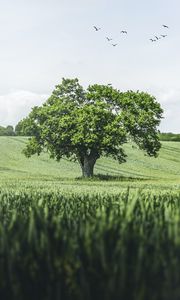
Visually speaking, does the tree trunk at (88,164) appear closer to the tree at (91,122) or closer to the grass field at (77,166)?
the tree at (91,122)

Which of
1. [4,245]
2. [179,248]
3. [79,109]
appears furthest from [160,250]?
[79,109]

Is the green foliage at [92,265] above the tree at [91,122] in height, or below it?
below

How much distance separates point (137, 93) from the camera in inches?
2724

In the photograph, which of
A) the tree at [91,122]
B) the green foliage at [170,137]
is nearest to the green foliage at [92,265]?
the tree at [91,122]

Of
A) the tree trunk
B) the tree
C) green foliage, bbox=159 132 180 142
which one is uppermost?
green foliage, bbox=159 132 180 142

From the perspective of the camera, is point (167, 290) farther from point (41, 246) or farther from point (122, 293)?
point (41, 246)

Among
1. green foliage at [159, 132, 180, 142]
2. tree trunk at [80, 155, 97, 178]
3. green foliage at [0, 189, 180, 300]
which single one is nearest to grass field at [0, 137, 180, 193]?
tree trunk at [80, 155, 97, 178]

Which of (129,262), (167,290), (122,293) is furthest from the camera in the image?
(129,262)

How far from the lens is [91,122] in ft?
209

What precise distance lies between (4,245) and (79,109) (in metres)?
63.3

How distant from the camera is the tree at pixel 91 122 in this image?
210ft

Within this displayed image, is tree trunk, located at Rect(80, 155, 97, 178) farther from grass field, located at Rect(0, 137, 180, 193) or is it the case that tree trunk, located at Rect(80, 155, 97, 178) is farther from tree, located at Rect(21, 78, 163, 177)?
grass field, located at Rect(0, 137, 180, 193)

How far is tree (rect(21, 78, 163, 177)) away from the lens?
6406 centimetres

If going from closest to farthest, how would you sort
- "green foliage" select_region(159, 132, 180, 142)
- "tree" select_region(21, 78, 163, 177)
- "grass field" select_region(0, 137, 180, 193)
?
"tree" select_region(21, 78, 163, 177), "grass field" select_region(0, 137, 180, 193), "green foliage" select_region(159, 132, 180, 142)
